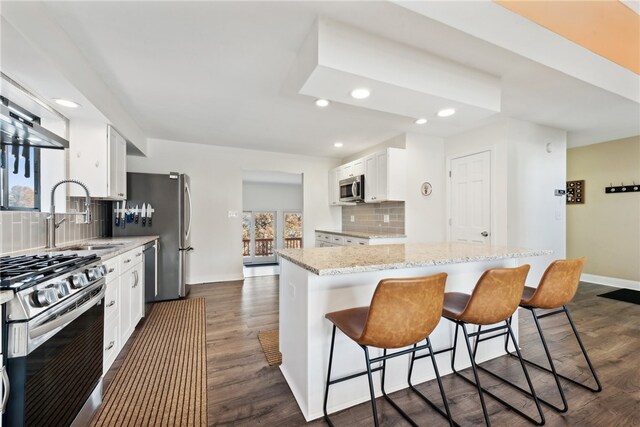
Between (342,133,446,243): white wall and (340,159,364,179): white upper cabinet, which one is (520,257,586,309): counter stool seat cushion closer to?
(342,133,446,243): white wall

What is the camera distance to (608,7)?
2084mm

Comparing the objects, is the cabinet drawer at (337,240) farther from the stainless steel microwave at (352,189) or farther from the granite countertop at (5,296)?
the granite countertop at (5,296)

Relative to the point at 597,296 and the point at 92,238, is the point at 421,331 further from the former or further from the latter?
the point at 597,296

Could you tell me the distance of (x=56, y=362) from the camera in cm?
127

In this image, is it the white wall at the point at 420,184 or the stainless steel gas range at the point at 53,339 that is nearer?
the stainless steel gas range at the point at 53,339

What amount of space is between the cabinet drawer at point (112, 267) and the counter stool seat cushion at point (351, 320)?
5.40 ft

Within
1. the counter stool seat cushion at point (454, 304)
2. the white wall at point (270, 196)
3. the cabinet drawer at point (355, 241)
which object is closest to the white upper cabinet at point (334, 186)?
the cabinet drawer at point (355, 241)

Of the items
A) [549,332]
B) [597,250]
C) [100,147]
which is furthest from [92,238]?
[597,250]

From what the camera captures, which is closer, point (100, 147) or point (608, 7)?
point (608, 7)

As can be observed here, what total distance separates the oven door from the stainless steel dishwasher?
167 cm

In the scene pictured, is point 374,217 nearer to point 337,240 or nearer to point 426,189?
point 337,240

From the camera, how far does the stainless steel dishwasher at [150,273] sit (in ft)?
10.7

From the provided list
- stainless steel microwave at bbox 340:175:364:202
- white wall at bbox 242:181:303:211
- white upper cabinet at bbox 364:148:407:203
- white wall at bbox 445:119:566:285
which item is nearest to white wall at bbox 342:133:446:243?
white upper cabinet at bbox 364:148:407:203

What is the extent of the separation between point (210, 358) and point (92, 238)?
7.19 ft
